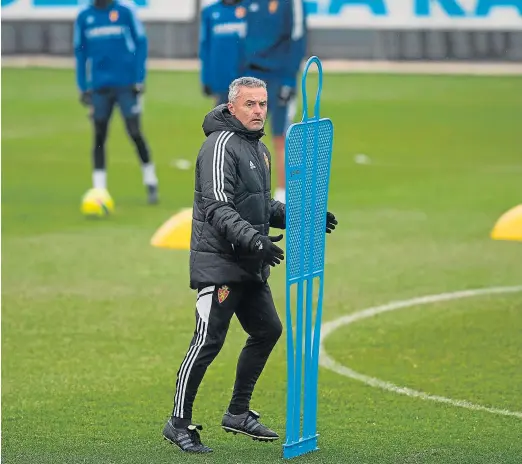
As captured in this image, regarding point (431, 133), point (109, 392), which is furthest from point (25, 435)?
point (431, 133)

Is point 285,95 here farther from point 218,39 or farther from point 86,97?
point 86,97

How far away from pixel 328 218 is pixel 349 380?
186cm

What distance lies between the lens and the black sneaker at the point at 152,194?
16672 mm

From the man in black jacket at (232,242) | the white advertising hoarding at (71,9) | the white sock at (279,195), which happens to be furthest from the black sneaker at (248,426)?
the white advertising hoarding at (71,9)

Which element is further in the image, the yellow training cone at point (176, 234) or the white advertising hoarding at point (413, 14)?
the white advertising hoarding at point (413, 14)

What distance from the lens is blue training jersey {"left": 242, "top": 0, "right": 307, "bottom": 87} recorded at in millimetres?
16266

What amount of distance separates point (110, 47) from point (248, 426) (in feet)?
30.1

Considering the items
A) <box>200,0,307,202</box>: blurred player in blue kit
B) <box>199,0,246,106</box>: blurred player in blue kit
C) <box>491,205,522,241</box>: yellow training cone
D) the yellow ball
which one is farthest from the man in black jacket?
<box>199,0,246,106</box>: blurred player in blue kit

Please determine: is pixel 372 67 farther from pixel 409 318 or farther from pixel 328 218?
pixel 328 218

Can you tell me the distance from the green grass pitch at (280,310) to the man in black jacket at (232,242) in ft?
1.44

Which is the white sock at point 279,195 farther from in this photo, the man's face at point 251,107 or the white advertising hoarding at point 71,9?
the white advertising hoarding at point 71,9

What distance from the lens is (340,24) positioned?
30156mm

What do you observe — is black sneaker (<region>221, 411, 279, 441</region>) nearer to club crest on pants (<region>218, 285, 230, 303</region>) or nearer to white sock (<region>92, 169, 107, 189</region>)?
club crest on pants (<region>218, 285, 230, 303</region>)

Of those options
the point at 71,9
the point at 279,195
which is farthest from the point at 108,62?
the point at 71,9
